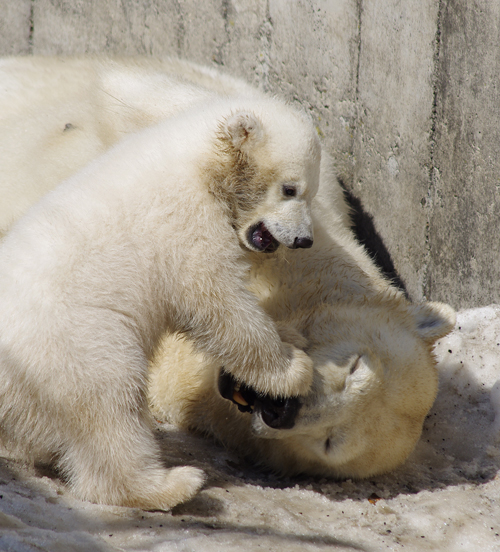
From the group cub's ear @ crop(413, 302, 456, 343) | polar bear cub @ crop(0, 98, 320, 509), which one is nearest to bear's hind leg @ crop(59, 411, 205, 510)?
polar bear cub @ crop(0, 98, 320, 509)

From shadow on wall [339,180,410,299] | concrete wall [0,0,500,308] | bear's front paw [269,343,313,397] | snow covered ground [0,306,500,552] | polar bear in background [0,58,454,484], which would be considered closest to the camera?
snow covered ground [0,306,500,552]

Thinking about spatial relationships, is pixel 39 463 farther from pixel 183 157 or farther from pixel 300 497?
pixel 183 157

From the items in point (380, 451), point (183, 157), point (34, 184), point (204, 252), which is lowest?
point (380, 451)

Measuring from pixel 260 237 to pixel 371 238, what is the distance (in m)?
1.75

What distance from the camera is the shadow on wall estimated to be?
4.29 metres

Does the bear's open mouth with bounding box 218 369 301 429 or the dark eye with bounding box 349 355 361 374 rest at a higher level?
the dark eye with bounding box 349 355 361 374

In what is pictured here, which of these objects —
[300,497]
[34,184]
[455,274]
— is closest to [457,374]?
[455,274]

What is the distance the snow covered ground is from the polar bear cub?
0.55 feet

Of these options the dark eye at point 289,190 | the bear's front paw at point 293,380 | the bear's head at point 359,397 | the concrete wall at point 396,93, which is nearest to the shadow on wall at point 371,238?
the concrete wall at point 396,93

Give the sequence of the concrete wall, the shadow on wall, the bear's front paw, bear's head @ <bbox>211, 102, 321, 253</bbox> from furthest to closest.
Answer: the shadow on wall
the concrete wall
bear's head @ <bbox>211, 102, 321, 253</bbox>
the bear's front paw

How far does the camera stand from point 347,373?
9.47 feet

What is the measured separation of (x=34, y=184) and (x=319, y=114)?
197 centimetres

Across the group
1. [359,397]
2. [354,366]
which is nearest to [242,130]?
[354,366]

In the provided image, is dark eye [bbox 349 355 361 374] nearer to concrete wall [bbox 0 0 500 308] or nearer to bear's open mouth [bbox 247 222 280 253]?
bear's open mouth [bbox 247 222 280 253]
